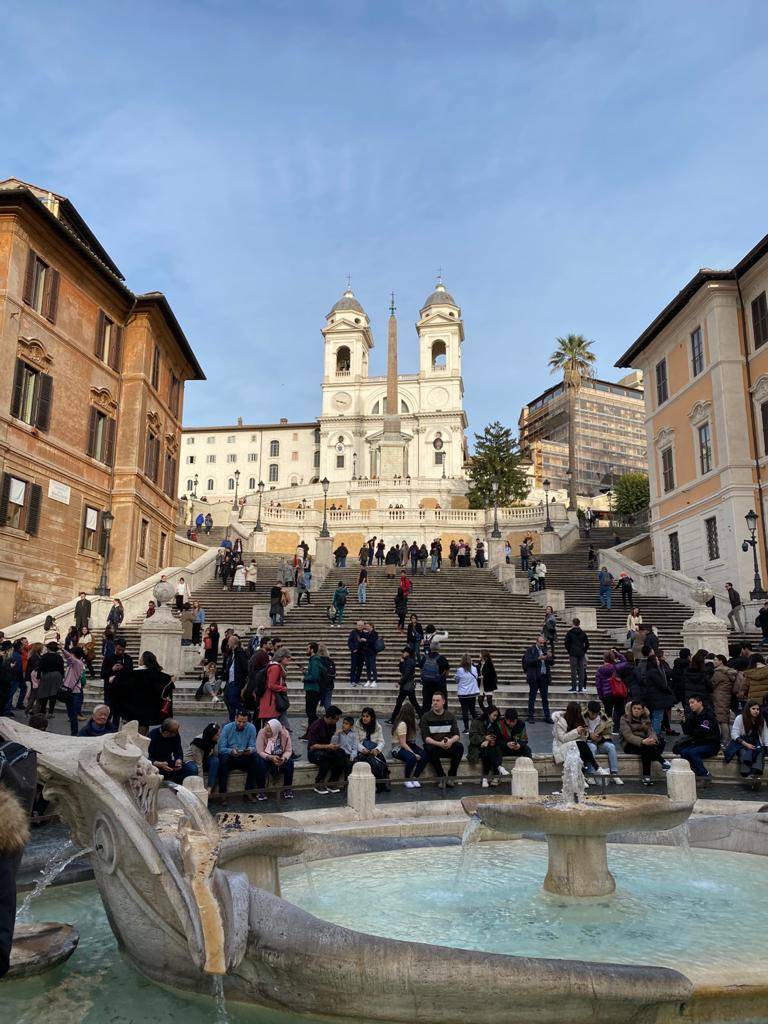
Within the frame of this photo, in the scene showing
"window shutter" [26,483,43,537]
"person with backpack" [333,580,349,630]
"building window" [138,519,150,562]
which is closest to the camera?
"person with backpack" [333,580,349,630]

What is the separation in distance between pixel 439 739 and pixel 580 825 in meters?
4.54

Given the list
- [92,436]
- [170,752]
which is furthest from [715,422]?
[170,752]

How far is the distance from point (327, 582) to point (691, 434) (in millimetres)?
15067

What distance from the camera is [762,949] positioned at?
15.4 feet

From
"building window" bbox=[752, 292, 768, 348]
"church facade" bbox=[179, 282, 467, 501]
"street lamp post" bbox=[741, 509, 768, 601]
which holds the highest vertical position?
"church facade" bbox=[179, 282, 467, 501]

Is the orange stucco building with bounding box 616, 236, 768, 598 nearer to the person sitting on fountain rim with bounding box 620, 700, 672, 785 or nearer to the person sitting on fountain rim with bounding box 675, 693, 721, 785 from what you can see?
the person sitting on fountain rim with bounding box 675, 693, 721, 785

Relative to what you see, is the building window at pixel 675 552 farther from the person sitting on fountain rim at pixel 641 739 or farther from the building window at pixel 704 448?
the person sitting on fountain rim at pixel 641 739

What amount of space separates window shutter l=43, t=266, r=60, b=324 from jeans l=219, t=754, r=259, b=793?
20.8 m

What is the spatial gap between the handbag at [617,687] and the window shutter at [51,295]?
843 inches

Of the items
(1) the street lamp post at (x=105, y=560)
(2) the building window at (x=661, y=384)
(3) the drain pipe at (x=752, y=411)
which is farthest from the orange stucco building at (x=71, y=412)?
(3) the drain pipe at (x=752, y=411)

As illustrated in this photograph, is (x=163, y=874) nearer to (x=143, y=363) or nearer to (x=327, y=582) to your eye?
(x=327, y=582)

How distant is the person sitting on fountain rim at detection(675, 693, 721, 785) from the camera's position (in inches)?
397

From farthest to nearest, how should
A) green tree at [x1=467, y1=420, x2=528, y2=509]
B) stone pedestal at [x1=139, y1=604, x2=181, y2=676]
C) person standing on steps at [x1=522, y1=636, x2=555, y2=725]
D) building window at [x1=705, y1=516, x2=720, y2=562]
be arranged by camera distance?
green tree at [x1=467, y1=420, x2=528, y2=509], building window at [x1=705, y1=516, x2=720, y2=562], stone pedestal at [x1=139, y1=604, x2=181, y2=676], person standing on steps at [x1=522, y1=636, x2=555, y2=725]

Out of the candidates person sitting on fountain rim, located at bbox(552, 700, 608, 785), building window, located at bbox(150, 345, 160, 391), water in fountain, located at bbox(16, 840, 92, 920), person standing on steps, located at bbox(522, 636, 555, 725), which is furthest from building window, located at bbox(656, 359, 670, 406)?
water in fountain, located at bbox(16, 840, 92, 920)
